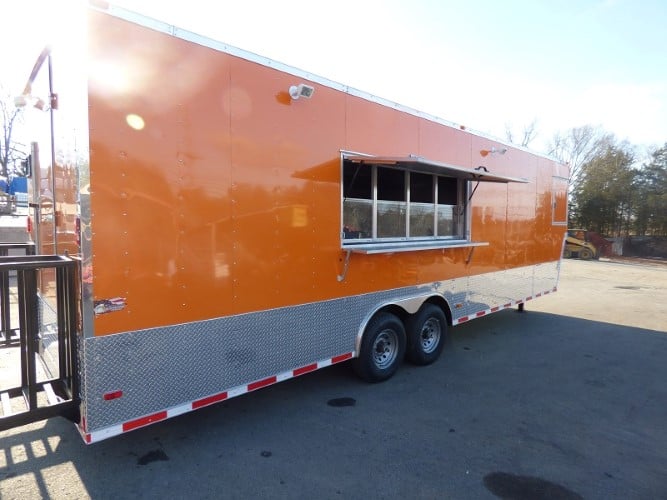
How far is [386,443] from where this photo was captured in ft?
11.9

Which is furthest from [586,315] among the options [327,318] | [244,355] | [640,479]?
[244,355]

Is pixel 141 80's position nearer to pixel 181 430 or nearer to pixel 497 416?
pixel 181 430

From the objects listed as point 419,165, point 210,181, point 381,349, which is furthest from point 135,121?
point 381,349

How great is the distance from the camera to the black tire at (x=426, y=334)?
525 cm

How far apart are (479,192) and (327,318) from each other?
126 inches

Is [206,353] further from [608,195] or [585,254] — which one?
[608,195]

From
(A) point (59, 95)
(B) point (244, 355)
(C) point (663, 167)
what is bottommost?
→ (B) point (244, 355)

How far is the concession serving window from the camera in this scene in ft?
14.4

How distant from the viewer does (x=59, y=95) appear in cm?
299

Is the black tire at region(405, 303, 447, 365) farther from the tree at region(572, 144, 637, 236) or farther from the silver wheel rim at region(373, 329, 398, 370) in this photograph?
the tree at region(572, 144, 637, 236)

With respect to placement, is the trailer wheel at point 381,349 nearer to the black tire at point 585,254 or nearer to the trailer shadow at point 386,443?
the trailer shadow at point 386,443

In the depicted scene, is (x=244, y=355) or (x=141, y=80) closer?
(x=141, y=80)

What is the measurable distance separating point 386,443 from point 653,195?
37788 mm

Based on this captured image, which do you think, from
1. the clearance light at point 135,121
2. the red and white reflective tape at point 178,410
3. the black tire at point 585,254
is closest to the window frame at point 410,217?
the red and white reflective tape at point 178,410
